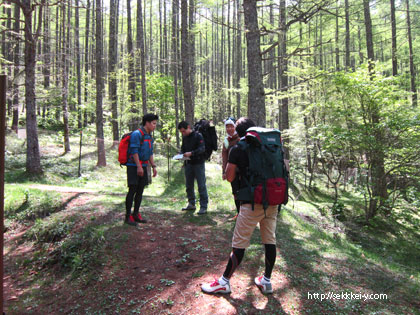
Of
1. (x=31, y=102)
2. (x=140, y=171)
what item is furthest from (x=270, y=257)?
(x=31, y=102)

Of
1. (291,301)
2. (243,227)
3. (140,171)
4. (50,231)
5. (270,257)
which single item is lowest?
(291,301)

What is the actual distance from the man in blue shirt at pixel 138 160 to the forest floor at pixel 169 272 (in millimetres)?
486

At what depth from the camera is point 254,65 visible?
623 cm

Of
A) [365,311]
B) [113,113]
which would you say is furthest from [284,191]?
[113,113]

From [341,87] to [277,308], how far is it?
8760 mm

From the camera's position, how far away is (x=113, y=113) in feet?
50.9

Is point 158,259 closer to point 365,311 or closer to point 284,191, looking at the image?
point 284,191

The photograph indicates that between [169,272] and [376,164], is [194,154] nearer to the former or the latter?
[169,272]

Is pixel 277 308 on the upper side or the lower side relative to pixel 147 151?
lower

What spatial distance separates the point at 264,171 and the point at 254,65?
4290 millimetres

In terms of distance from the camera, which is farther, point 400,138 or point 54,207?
point 400,138

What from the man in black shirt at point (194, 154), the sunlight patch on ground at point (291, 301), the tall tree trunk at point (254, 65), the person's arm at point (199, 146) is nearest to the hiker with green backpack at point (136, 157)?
the man in black shirt at point (194, 154)

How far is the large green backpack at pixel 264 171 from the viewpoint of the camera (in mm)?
2656

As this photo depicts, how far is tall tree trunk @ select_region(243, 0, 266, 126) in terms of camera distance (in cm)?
613
